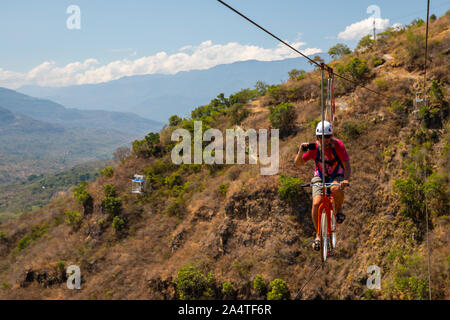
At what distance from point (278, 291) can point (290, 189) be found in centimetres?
660

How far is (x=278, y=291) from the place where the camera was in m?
18.2

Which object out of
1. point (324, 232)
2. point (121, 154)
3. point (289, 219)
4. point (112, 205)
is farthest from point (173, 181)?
point (324, 232)

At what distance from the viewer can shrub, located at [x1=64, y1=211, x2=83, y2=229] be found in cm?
3247

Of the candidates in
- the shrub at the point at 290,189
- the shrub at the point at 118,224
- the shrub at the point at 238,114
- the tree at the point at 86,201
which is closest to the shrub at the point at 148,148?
the tree at the point at 86,201

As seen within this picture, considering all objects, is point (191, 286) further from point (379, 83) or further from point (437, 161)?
point (379, 83)

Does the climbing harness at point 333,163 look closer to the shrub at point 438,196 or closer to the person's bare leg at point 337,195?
the person's bare leg at point 337,195

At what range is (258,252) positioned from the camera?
21.0 metres

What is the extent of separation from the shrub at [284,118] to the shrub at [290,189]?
839 centimetres

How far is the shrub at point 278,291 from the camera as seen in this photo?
18.1 meters

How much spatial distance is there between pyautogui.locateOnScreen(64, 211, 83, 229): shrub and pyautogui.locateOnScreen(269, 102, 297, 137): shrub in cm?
2238

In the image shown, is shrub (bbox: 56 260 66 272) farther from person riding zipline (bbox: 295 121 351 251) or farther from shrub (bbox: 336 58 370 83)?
shrub (bbox: 336 58 370 83)

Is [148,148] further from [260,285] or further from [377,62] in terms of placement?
[377,62]

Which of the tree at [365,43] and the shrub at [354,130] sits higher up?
the tree at [365,43]
